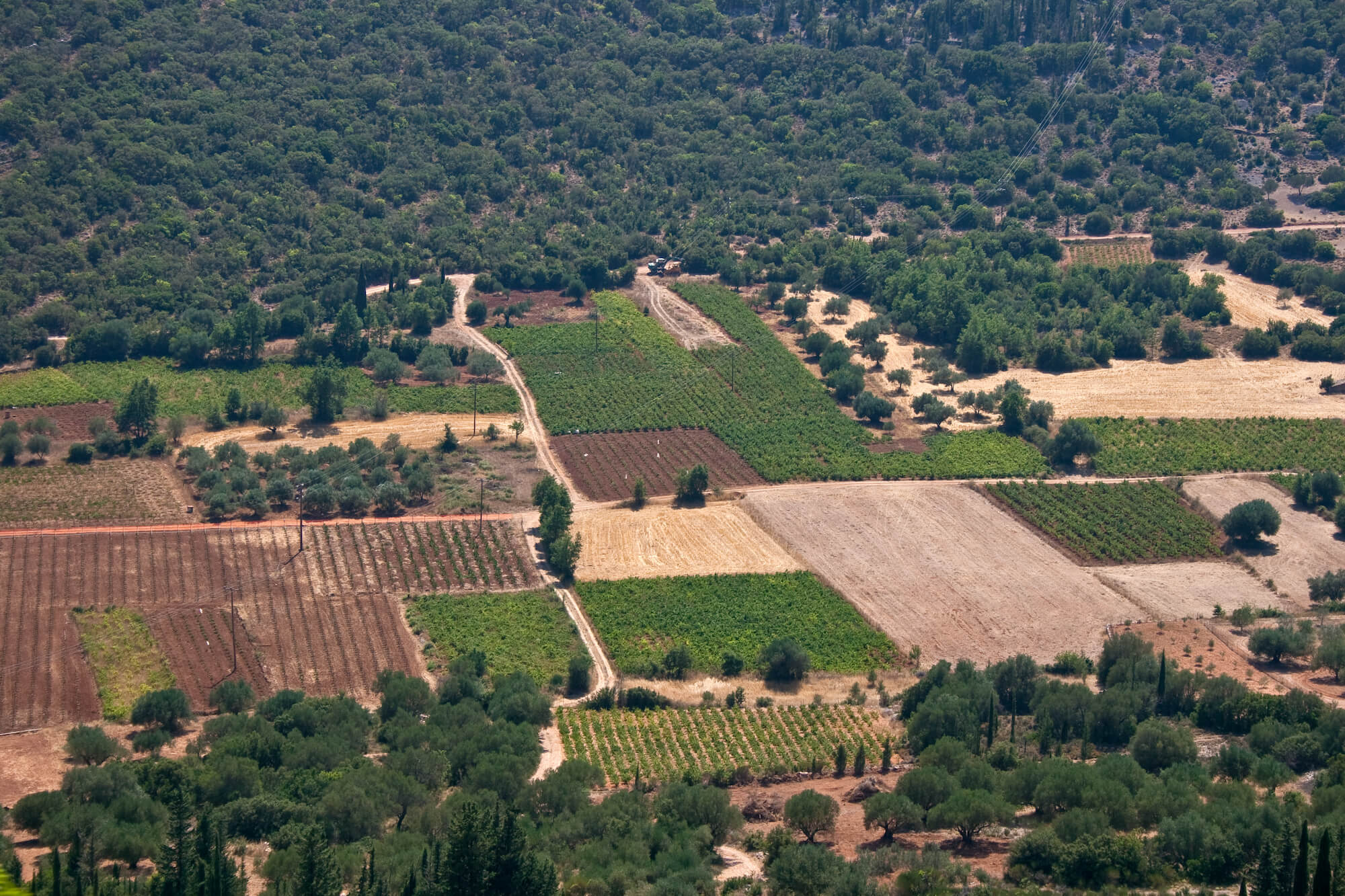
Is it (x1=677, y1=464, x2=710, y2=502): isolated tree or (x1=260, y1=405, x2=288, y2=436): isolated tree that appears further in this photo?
(x1=260, y1=405, x2=288, y2=436): isolated tree

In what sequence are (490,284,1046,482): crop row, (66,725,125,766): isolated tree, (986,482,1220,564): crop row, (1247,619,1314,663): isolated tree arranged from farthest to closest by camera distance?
(490,284,1046,482): crop row
(986,482,1220,564): crop row
(1247,619,1314,663): isolated tree
(66,725,125,766): isolated tree

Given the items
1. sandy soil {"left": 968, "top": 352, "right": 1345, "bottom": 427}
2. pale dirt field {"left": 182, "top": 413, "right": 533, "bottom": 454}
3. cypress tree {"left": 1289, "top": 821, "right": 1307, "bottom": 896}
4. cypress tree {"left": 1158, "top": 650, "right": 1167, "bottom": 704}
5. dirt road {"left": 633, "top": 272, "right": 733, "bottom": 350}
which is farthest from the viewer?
dirt road {"left": 633, "top": 272, "right": 733, "bottom": 350}

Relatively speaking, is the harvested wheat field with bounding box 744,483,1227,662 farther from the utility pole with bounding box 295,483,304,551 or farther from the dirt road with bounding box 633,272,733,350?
the dirt road with bounding box 633,272,733,350

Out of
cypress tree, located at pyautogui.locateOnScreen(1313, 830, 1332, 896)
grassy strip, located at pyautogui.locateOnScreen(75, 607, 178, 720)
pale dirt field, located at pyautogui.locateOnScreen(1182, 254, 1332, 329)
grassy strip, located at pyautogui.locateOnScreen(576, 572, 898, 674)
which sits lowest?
grassy strip, located at pyautogui.locateOnScreen(576, 572, 898, 674)

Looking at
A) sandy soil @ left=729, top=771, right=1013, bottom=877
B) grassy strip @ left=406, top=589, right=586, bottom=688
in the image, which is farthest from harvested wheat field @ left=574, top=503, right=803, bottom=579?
sandy soil @ left=729, top=771, right=1013, bottom=877

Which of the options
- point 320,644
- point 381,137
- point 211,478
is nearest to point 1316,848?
point 320,644

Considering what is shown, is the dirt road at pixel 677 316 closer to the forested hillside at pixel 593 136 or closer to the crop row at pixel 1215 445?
the forested hillside at pixel 593 136

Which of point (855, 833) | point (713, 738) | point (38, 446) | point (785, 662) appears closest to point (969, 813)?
point (855, 833)
